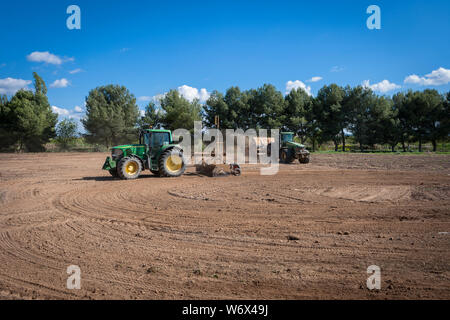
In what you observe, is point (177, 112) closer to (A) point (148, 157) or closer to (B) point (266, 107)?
(B) point (266, 107)

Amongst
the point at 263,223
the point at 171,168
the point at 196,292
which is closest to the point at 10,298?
the point at 196,292

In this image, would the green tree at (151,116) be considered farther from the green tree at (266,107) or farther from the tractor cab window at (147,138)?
the tractor cab window at (147,138)

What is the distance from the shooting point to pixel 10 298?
124 inches

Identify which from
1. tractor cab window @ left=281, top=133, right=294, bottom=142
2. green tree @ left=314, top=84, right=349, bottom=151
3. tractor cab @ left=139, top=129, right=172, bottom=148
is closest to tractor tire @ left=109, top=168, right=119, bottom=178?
tractor cab @ left=139, top=129, right=172, bottom=148

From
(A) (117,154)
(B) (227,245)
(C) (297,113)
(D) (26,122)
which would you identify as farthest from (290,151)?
(D) (26,122)

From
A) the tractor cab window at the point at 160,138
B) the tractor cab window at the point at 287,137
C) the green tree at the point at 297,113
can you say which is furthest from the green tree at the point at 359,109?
the tractor cab window at the point at 160,138

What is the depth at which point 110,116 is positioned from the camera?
3878cm

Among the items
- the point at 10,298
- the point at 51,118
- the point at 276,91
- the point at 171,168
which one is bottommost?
the point at 10,298

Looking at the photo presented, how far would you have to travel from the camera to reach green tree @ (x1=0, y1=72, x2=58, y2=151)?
34.1 m

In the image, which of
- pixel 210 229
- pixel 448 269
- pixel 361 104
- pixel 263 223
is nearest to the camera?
pixel 448 269

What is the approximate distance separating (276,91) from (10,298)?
41305mm

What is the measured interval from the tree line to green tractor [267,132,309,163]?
1668 centimetres

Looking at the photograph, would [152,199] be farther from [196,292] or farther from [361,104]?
[361,104]

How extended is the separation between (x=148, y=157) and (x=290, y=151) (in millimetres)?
12046
